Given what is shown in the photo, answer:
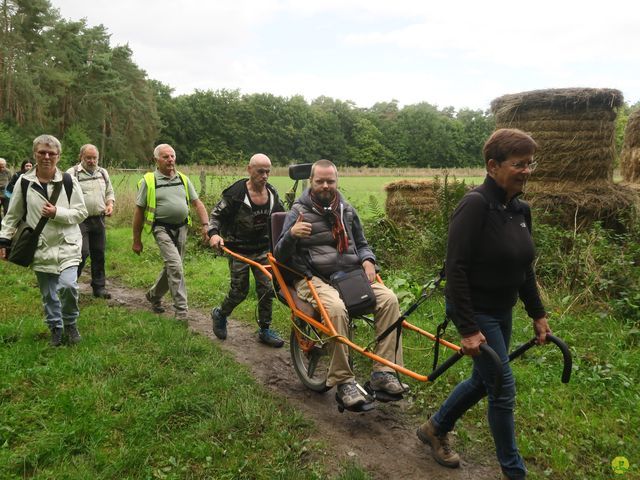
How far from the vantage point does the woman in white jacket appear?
4582 millimetres

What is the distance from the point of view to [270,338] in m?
5.57

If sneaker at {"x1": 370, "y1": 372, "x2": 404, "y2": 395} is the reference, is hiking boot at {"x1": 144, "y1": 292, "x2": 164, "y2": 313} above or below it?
below

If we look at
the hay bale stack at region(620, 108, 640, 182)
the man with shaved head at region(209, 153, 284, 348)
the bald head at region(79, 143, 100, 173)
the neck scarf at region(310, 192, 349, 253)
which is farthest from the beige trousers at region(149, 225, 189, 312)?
the hay bale stack at region(620, 108, 640, 182)

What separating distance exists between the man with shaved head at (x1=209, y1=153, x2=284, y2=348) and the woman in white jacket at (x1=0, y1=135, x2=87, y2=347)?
54.8 inches

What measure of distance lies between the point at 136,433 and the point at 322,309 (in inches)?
62.7

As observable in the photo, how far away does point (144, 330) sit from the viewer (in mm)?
5289

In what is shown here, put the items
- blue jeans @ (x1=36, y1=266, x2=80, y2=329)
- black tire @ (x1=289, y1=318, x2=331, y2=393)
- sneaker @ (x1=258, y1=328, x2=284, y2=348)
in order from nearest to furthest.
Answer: black tire @ (x1=289, y1=318, x2=331, y2=393), blue jeans @ (x1=36, y1=266, x2=80, y2=329), sneaker @ (x1=258, y1=328, x2=284, y2=348)

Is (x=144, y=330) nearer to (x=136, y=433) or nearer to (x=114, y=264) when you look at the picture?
(x=136, y=433)

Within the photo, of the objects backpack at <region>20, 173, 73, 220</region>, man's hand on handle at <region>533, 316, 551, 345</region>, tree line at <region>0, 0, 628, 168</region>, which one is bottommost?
man's hand on handle at <region>533, 316, 551, 345</region>

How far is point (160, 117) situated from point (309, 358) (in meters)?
67.9

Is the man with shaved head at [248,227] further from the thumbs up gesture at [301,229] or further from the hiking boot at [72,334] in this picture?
the thumbs up gesture at [301,229]

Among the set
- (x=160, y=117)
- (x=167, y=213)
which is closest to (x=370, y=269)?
(x=167, y=213)

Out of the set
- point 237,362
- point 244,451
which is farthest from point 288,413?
point 237,362

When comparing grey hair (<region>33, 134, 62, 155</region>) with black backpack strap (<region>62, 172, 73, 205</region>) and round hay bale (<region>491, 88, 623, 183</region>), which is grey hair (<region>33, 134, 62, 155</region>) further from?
round hay bale (<region>491, 88, 623, 183</region>)
